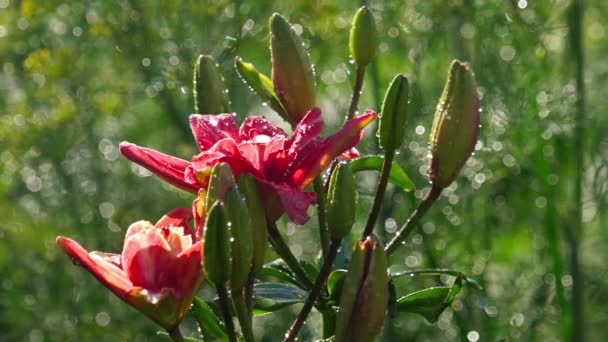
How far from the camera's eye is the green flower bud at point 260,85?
36.4 inches

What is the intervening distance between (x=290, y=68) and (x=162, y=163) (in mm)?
139

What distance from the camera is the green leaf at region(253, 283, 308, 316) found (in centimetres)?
86

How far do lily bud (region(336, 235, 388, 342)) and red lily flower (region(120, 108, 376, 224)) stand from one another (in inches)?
2.2

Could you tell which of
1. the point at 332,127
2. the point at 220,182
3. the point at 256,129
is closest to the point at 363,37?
the point at 256,129

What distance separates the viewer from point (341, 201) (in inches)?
31.9

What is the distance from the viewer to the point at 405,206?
6.09ft

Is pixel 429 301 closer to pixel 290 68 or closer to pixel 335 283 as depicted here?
pixel 335 283

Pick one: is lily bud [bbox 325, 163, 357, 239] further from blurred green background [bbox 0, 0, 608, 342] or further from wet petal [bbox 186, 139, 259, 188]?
blurred green background [bbox 0, 0, 608, 342]

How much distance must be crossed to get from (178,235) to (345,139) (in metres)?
0.14

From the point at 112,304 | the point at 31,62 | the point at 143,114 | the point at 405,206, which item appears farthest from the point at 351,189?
the point at 143,114

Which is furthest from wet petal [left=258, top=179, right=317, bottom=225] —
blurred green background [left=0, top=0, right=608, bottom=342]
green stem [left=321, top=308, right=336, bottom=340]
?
blurred green background [left=0, top=0, right=608, bottom=342]

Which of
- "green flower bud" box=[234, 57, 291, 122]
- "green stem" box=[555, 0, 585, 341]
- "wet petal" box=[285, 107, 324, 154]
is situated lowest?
"green stem" box=[555, 0, 585, 341]

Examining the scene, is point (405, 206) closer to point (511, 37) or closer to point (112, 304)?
point (511, 37)

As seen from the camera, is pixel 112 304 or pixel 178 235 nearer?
pixel 178 235
